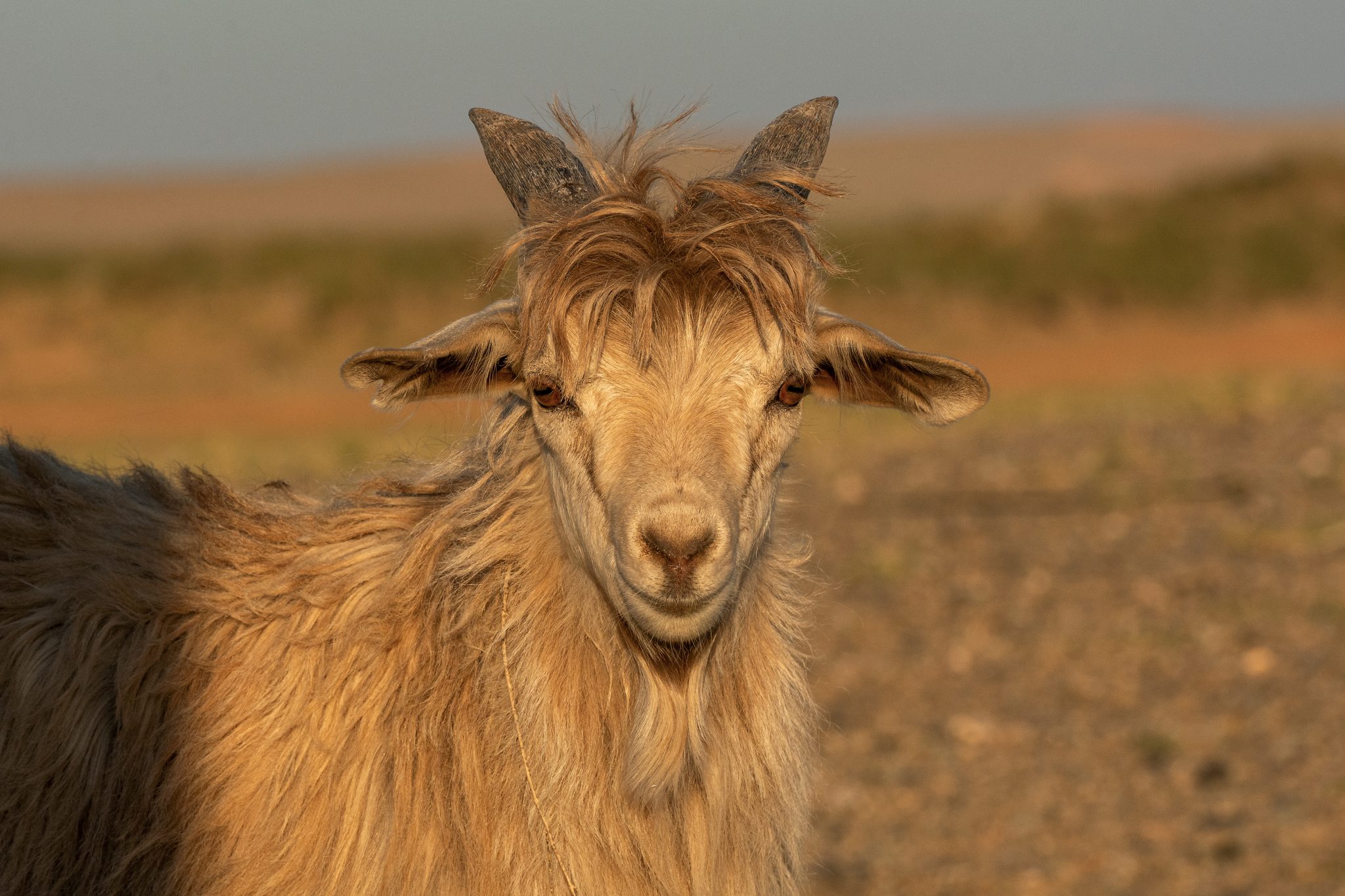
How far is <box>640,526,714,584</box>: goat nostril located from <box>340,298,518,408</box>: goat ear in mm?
765

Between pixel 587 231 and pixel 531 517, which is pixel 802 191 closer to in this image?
pixel 587 231

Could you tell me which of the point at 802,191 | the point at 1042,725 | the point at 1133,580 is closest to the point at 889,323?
the point at 1133,580

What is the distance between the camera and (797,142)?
4.09m

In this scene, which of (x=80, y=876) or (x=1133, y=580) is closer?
(x=80, y=876)

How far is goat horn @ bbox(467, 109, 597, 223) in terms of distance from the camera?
387cm

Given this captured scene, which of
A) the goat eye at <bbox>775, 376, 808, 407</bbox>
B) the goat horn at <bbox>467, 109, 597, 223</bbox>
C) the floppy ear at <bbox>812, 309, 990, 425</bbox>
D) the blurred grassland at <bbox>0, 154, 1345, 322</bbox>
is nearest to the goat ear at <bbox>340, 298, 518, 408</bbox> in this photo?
the goat horn at <bbox>467, 109, 597, 223</bbox>

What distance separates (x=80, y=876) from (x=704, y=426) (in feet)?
6.32

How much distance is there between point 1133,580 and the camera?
35.1 ft

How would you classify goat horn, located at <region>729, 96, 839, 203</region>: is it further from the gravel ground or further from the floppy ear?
the gravel ground

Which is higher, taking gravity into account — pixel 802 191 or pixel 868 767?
pixel 802 191

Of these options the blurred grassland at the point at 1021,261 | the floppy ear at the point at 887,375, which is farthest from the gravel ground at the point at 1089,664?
the blurred grassland at the point at 1021,261

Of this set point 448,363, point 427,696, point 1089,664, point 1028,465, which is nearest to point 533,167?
point 448,363

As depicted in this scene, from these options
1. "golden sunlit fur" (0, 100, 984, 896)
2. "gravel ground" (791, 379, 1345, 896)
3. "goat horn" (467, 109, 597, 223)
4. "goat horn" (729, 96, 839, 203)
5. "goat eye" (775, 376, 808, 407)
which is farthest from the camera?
"gravel ground" (791, 379, 1345, 896)

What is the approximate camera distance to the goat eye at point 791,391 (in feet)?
12.2
